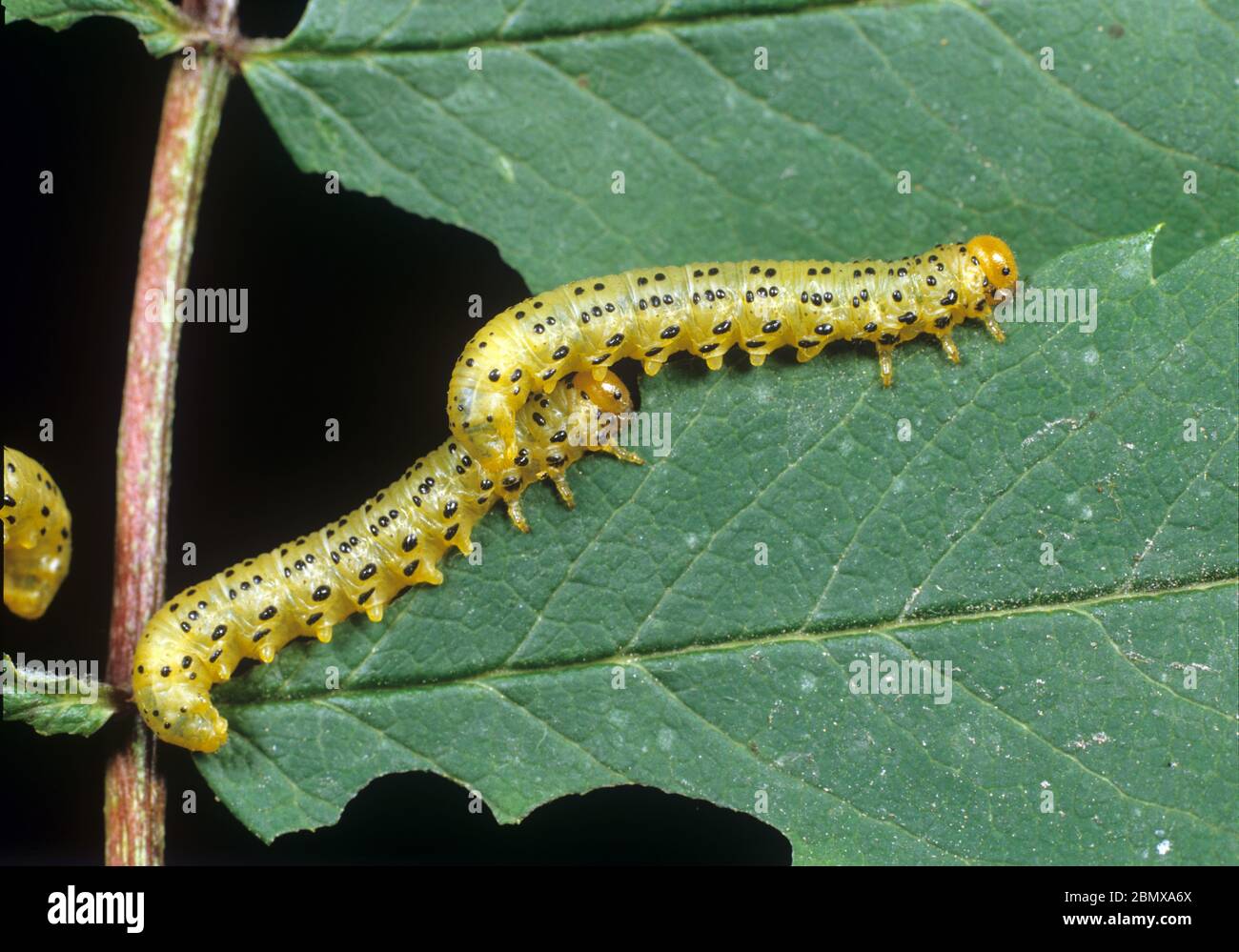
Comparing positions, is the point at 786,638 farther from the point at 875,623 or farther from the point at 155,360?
the point at 155,360

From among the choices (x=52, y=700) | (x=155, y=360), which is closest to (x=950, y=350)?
(x=155, y=360)

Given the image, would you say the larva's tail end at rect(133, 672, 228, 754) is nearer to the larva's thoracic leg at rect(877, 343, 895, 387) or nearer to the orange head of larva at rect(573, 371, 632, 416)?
the orange head of larva at rect(573, 371, 632, 416)

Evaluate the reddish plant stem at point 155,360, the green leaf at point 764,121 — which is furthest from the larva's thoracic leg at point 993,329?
the reddish plant stem at point 155,360

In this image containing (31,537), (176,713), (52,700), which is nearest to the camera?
(52,700)

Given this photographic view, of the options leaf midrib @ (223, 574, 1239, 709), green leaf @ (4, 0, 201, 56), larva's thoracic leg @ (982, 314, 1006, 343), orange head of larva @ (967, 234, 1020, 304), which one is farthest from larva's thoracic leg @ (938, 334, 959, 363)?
green leaf @ (4, 0, 201, 56)

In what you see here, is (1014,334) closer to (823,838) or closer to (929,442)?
(929,442)

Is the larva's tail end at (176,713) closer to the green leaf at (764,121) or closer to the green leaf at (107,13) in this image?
the green leaf at (764,121)
